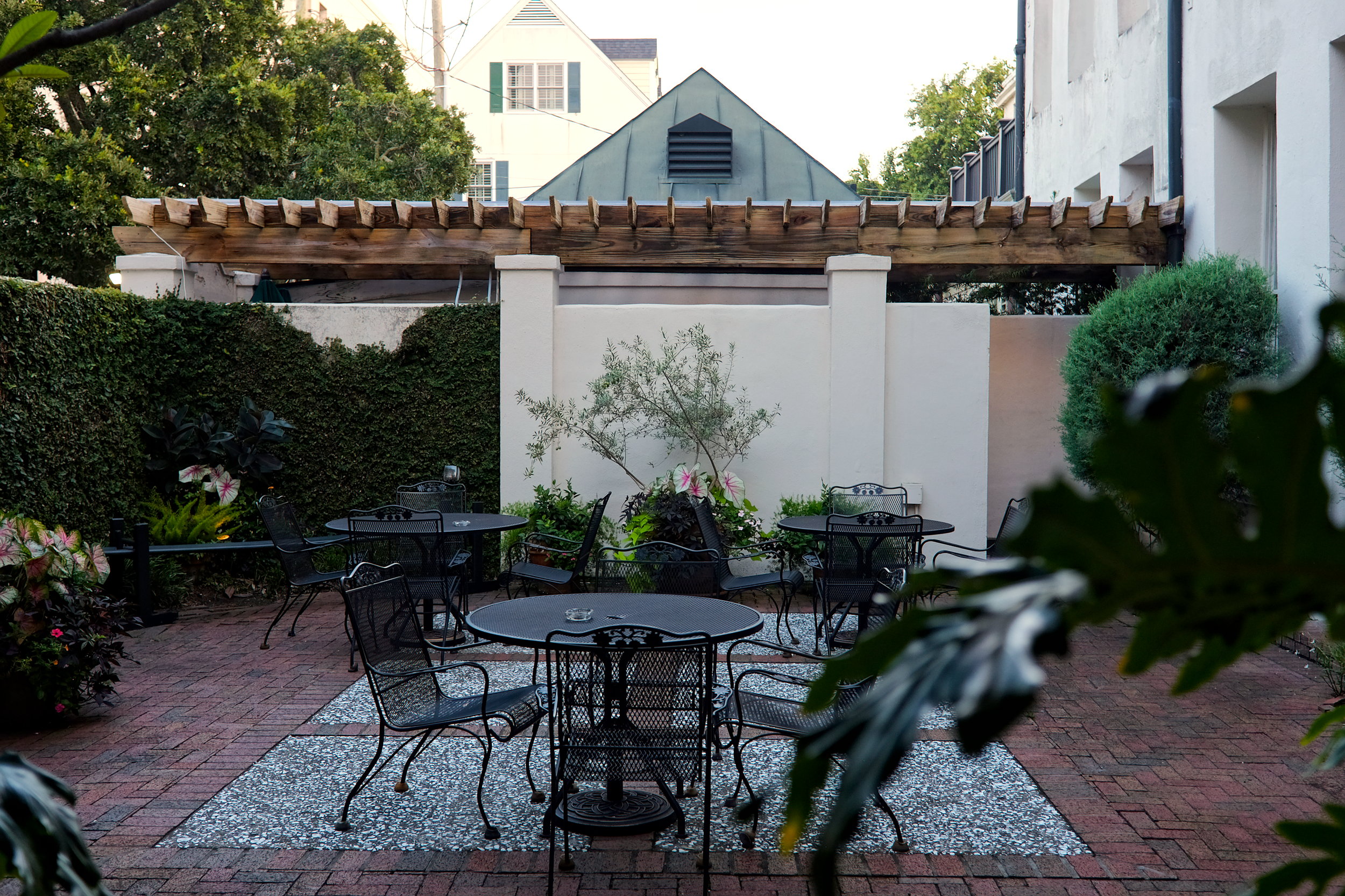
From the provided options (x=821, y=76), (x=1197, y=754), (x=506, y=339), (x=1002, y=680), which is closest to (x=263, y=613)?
(x=506, y=339)

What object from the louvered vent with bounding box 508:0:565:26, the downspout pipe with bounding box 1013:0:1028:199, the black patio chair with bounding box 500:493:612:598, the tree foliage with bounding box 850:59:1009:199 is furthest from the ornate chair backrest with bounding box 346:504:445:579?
the tree foliage with bounding box 850:59:1009:199

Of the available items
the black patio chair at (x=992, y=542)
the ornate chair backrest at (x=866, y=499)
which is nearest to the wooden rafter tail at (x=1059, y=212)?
the black patio chair at (x=992, y=542)

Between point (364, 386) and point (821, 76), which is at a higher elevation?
point (821, 76)

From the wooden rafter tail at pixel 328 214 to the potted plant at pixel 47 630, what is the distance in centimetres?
451

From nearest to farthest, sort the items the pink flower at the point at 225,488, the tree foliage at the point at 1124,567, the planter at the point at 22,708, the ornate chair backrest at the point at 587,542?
the tree foliage at the point at 1124,567 < the planter at the point at 22,708 < the ornate chair backrest at the point at 587,542 < the pink flower at the point at 225,488

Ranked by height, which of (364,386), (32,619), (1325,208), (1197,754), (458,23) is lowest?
(1197,754)

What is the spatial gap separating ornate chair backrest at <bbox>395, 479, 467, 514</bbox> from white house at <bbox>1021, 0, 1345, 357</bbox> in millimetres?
6659

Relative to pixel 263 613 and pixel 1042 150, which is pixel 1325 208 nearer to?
pixel 1042 150

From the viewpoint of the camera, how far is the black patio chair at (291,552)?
6.75 m

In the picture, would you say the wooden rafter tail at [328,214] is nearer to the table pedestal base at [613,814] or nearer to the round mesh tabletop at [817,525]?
the round mesh tabletop at [817,525]

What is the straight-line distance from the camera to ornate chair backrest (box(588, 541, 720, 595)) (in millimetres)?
5605

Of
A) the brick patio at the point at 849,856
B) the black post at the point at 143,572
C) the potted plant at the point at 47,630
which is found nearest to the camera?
the brick patio at the point at 849,856

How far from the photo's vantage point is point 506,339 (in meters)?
9.15

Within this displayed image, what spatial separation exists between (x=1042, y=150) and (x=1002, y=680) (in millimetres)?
14972
